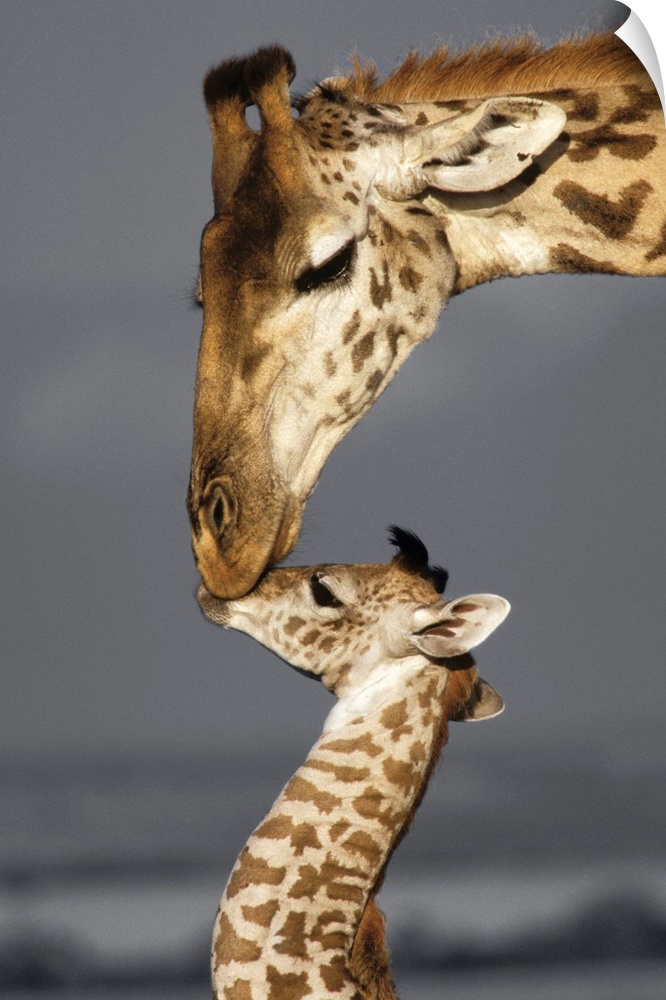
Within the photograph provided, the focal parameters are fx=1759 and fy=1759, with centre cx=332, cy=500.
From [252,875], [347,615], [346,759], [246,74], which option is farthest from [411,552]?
[246,74]

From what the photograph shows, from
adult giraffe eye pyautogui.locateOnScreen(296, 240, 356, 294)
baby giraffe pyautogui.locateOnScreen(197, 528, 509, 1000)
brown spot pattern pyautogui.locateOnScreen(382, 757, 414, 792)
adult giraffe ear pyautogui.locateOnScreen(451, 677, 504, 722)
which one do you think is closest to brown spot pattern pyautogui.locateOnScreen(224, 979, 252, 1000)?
baby giraffe pyautogui.locateOnScreen(197, 528, 509, 1000)

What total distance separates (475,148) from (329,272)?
18.0 inches

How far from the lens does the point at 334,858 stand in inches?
177

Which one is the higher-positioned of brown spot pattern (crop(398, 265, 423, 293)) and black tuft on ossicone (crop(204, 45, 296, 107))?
black tuft on ossicone (crop(204, 45, 296, 107))

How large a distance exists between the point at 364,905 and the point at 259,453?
1206mm

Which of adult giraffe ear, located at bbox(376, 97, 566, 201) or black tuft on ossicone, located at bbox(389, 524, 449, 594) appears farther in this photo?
black tuft on ossicone, located at bbox(389, 524, 449, 594)

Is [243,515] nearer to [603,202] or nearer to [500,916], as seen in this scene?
[603,202]

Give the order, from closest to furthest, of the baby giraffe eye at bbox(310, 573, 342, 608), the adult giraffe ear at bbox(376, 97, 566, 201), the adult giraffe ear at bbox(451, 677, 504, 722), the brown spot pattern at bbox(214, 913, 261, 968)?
the adult giraffe ear at bbox(376, 97, 566, 201) → the brown spot pattern at bbox(214, 913, 261, 968) → the baby giraffe eye at bbox(310, 573, 342, 608) → the adult giraffe ear at bbox(451, 677, 504, 722)

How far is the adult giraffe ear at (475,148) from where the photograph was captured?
13.4 ft

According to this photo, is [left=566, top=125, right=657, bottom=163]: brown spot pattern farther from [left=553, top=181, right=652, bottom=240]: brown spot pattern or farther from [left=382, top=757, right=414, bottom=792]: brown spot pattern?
[left=382, top=757, right=414, bottom=792]: brown spot pattern

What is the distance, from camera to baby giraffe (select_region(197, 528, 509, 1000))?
171 inches

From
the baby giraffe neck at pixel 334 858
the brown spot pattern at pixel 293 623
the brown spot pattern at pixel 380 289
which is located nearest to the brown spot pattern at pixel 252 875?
the baby giraffe neck at pixel 334 858

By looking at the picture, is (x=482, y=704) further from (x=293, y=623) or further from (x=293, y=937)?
(x=293, y=937)

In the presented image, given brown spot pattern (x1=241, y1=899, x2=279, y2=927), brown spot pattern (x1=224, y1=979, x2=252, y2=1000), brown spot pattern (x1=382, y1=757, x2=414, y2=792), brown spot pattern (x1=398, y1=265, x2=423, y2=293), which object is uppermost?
brown spot pattern (x1=398, y1=265, x2=423, y2=293)
